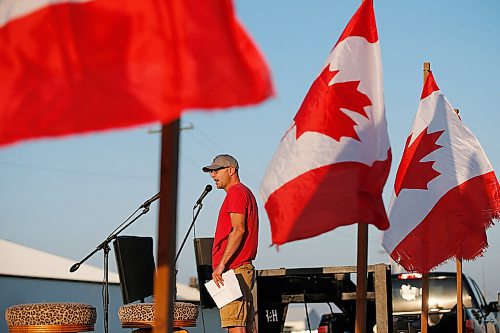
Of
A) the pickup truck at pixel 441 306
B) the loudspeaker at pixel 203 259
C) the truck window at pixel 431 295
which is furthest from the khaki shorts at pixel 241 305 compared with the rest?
the truck window at pixel 431 295

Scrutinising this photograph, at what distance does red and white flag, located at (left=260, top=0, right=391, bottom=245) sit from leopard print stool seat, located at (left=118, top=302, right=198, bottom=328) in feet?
8.85

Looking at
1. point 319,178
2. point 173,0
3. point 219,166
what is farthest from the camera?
point 219,166

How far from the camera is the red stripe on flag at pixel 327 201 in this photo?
17.3 ft

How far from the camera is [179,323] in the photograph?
8.12 metres

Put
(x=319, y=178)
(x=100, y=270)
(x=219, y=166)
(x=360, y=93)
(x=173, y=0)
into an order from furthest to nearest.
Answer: (x=100, y=270) < (x=219, y=166) < (x=360, y=93) < (x=319, y=178) < (x=173, y=0)

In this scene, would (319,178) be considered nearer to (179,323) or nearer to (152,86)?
(152,86)

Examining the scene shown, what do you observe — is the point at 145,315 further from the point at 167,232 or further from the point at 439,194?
the point at 167,232

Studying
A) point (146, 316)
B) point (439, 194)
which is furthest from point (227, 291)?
point (439, 194)

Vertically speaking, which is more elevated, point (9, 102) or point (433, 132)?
point (433, 132)

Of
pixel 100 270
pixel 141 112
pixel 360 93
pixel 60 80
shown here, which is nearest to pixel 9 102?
pixel 60 80

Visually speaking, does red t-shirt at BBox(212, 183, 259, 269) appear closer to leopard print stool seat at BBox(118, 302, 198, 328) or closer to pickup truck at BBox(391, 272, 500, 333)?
leopard print stool seat at BBox(118, 302, 198, 328)

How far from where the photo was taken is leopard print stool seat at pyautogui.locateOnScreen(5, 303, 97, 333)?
7184 millimetres

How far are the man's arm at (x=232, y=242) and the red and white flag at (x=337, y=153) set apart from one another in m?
1.67

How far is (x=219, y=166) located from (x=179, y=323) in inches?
55.2
